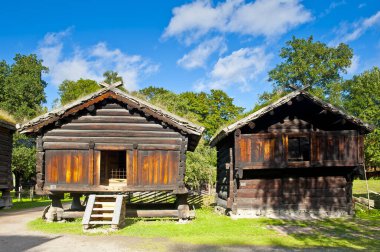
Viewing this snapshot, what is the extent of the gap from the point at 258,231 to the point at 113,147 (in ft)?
24.4

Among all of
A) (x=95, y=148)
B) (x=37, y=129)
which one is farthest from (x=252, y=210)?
(x=37, y=129)

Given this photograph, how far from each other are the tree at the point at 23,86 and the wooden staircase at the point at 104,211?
35.6m

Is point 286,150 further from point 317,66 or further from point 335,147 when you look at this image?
point 317,66

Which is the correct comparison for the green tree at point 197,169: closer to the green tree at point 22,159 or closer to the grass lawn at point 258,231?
the green tree at point 22,159

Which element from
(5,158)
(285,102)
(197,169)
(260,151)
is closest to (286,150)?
(260,151)

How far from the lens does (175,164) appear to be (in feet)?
58.4

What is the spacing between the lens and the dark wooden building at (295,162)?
19734 mm

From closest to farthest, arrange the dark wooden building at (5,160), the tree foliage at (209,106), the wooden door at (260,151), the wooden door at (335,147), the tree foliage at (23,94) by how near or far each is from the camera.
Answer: the wooden door at (260,151), the wooden door at (335,147), the dark wooden building at (5,160), the tree foliage at (23,94), the tree foliage at (209,106)

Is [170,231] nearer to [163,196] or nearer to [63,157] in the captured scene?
[63,157]

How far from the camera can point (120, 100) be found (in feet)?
57.6

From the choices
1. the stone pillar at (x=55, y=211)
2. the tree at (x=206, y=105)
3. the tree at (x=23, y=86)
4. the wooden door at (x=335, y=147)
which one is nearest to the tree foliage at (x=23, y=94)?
the tree at (x=23, y=86)

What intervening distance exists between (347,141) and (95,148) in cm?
1289

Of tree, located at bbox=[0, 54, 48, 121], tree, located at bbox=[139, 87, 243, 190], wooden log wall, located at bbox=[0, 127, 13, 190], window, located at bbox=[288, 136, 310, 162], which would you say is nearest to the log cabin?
window, located at bbox=[288, 136, 310, 162]

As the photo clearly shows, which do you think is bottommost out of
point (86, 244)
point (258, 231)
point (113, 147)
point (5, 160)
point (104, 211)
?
point (258, 231)
